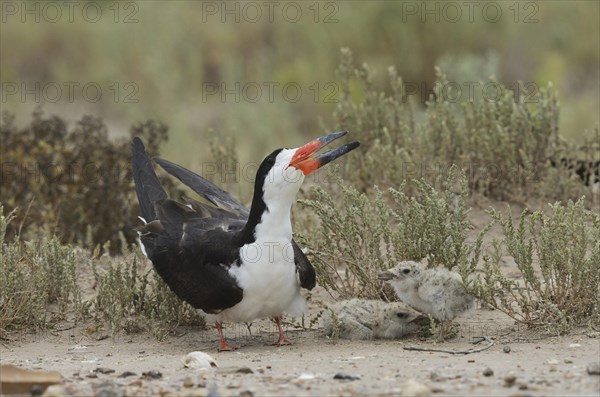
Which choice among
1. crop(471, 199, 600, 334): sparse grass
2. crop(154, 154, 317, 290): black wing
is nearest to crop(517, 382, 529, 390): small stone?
crop(471, 199, 600, 334): sparse grass

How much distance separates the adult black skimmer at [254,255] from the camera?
5945mm

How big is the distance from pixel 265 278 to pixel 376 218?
1.57m

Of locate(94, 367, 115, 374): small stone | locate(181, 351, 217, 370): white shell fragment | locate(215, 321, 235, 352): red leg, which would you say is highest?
locate(215, 321, 235, 352): red leg

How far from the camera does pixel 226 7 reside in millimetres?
16516

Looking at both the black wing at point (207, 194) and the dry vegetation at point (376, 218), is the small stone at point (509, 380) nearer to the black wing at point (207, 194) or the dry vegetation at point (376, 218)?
the dry vegetation at point (376, 218)

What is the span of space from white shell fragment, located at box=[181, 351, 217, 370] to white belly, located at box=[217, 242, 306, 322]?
515 mm

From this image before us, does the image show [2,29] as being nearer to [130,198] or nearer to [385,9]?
[385,9]

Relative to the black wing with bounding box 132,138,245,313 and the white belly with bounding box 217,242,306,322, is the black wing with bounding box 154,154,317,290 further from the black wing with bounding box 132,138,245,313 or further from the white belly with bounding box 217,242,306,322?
the white belly with bounding box 217,242,306,322

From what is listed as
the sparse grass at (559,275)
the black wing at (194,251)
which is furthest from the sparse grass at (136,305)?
the sparse grass at (559,275)

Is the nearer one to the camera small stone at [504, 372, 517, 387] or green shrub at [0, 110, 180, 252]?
small stone at [504, 372, 517, 387]

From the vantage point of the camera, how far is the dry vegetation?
6.04 m

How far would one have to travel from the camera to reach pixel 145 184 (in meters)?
7.00

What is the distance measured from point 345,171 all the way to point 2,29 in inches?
337

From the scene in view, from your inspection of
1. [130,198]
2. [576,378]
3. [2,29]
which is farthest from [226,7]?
[576,378]
